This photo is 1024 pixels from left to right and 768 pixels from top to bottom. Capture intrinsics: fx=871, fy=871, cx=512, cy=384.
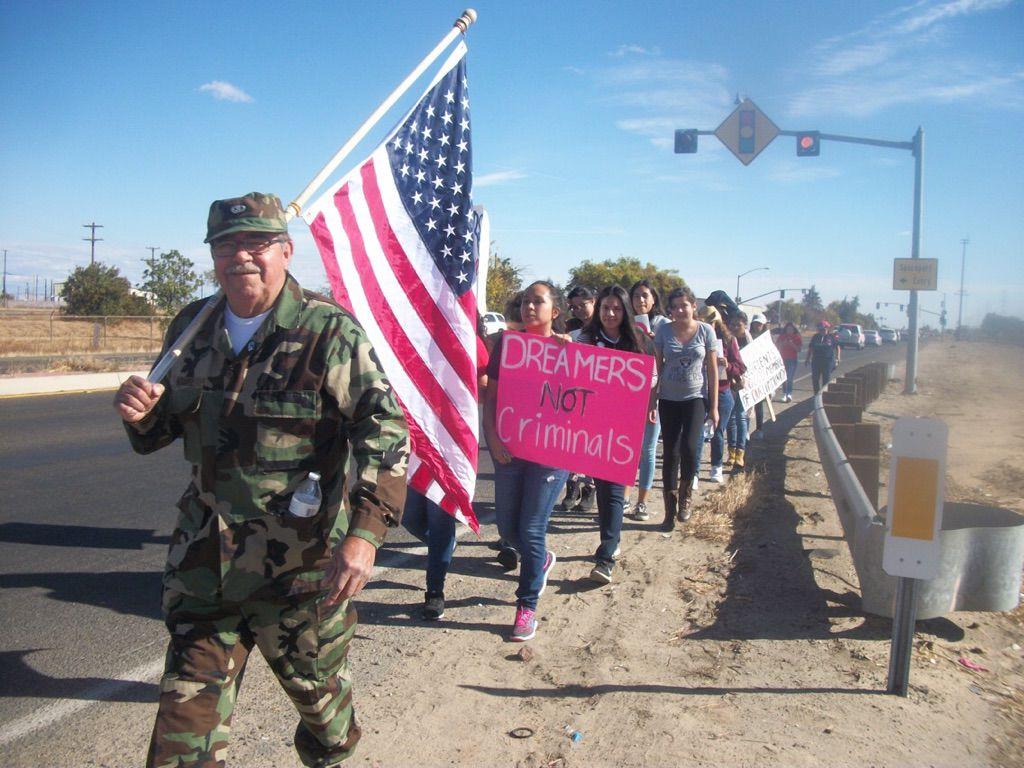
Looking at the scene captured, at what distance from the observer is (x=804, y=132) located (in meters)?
→ 16.9

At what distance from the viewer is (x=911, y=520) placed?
3869 mm

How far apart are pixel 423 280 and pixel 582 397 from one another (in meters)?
1.36

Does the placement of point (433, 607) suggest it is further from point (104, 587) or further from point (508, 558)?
point (104, 587)

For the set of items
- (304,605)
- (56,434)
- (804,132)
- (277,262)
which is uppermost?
(804,132)

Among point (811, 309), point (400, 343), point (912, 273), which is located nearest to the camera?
point (400, 343)

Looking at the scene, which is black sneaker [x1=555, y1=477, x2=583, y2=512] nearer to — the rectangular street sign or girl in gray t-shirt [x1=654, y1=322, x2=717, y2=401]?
girl in gray t-shirt [x1=654, y1=322, x2=717, y2=401]

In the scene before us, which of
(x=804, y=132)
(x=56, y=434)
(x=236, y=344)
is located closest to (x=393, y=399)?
(x=236, y=344)

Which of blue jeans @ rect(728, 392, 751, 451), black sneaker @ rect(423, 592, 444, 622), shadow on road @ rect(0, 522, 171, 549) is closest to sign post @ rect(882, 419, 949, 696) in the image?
black sneaker @ rect(423, 592, 444, 622)

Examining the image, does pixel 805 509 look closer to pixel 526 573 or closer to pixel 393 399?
pixel 526 573

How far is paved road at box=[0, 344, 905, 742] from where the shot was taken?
4.04 meters

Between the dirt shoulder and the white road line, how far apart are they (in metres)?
0.13

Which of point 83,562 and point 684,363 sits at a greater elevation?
point 684,363

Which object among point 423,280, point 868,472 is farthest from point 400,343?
point 868,472

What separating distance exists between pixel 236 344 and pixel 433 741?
1770mm
